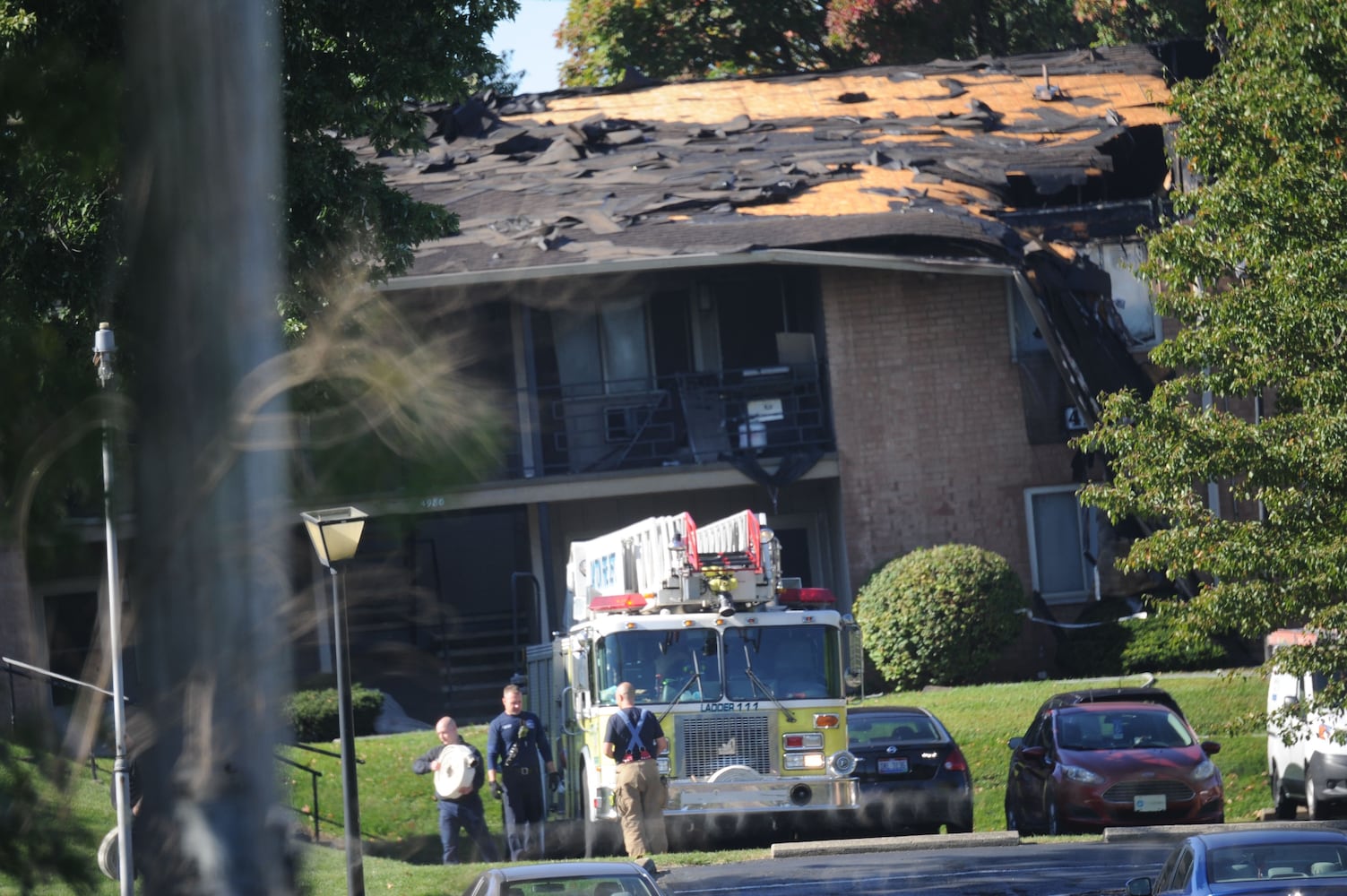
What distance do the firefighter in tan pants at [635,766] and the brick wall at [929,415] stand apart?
34.9ft

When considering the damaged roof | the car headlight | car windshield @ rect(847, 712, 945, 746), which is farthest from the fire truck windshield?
the damaged roof

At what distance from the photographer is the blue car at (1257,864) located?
9875 mm

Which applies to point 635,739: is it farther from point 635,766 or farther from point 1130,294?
point 1130,294

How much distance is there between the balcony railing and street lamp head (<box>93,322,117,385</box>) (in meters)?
21.6

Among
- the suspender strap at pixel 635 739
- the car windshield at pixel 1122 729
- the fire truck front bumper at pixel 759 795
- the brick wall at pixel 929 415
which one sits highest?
the brick wall at pixel 929 415

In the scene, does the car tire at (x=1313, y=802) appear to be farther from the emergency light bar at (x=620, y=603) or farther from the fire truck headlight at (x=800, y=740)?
the emergency light bar at (x=620, y=603)

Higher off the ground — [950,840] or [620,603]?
[620,603]

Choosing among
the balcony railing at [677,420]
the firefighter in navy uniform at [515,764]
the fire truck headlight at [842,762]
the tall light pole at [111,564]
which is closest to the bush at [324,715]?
the balcony railing at [677,420]

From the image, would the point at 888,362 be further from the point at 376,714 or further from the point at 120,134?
the point at 120,134

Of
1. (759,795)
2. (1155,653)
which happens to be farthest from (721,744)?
(1155,653)

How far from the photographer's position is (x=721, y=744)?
55.3 feet

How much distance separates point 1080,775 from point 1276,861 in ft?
24.4

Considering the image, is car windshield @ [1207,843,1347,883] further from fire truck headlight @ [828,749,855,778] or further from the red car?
the red car

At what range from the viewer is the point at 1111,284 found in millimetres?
25844
